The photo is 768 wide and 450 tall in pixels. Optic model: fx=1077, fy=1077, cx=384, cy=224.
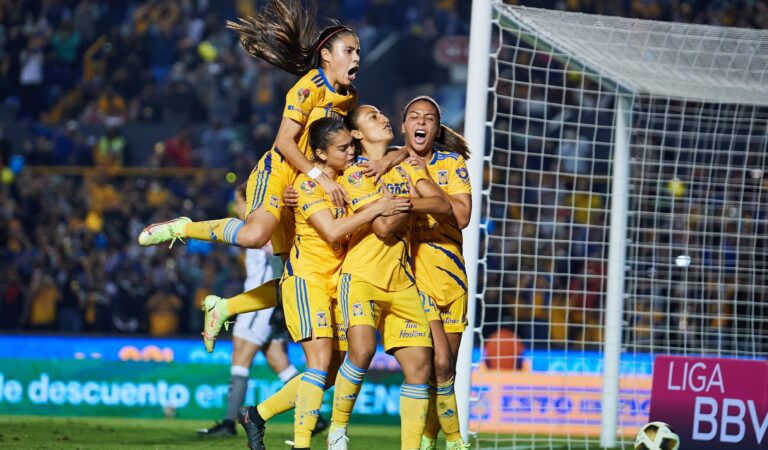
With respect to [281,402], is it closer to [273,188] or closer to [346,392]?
[346,392]

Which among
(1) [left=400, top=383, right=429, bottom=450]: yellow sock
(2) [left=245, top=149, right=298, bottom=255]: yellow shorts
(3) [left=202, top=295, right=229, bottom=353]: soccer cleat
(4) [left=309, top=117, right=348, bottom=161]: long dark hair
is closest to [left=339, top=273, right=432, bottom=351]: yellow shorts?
(1) [left=400, top=383, right=429, bottom=450]: yellow sock

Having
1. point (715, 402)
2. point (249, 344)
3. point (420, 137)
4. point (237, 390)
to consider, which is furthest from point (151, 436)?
point (715, 402)

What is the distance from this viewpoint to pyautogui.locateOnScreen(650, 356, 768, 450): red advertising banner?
8086mm

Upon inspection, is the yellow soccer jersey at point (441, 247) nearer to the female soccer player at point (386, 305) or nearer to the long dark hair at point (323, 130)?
the female soccer player at point (386, 305)

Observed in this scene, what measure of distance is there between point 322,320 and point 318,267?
Result: 332 mm

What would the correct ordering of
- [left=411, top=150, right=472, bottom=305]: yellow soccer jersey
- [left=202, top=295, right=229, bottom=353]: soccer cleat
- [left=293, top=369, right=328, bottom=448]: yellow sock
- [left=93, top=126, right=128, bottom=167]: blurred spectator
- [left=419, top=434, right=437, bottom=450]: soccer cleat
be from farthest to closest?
[left=93, top=126, right=128, bottom=167]: blurred spectator
[left=202, top=295, right=229, bottom=353]: soccer cleat
[left=419, top=434, right=437, bottom=450]: soccer cleat
[left=411, top=150, right=472, bottom=305]: yellow soccer jersey
[left=293, top=369, right=328, bottom=448]: yellow sock

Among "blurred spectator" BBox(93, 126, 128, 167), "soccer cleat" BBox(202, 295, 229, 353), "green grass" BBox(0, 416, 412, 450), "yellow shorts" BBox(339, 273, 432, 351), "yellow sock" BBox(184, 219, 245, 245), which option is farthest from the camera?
"blurred spectator" BBox(93, 126, 128, 167)

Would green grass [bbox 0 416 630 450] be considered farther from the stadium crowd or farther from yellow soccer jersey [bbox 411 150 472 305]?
the stadium crowd

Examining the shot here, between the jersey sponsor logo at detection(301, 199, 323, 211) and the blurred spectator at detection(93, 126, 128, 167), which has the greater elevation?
the blurred spectator at detection(93, 126, 128, 167)

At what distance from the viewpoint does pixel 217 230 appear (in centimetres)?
657

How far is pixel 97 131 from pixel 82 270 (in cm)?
377

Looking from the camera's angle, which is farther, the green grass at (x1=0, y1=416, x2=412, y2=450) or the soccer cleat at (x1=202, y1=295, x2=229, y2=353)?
the green grass at (x1=0, y1=416, x2=412, y2=450)

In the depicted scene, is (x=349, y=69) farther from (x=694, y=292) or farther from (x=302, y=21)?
(x=694, y=292)

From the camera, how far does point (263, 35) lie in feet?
22.4
